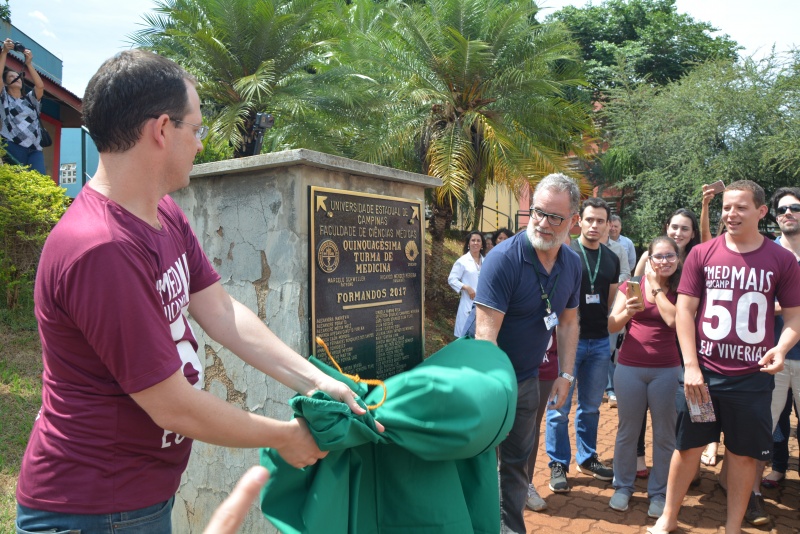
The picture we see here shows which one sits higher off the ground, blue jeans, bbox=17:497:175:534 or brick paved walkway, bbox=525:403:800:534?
blue jeans, bbox=17:497:175:534

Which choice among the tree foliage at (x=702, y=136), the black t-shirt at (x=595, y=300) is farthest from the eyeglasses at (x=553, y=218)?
the tree foliage at (x=702, y=136)

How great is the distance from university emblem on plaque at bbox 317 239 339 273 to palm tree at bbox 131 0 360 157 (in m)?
8.71

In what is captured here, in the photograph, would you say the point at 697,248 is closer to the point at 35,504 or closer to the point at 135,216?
the point at 135,216

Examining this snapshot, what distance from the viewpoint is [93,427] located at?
1.55 m

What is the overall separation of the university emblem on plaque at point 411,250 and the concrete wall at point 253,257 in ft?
1.33

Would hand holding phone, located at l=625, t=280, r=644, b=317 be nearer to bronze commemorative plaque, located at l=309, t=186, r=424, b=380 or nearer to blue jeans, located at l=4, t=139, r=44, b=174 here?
bronze commemorative plaque, located at l=309, t=186, r=424, b=380

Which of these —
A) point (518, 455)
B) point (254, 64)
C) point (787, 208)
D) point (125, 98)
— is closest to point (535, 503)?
point (518, 455)

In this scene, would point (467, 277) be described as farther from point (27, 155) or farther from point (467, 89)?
point (27, 155)

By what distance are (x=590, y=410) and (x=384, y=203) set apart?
119 inches

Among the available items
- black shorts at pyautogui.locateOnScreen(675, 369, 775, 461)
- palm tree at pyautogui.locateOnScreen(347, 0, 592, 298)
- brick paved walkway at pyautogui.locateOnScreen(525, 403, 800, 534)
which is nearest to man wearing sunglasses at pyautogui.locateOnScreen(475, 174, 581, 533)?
brick paved walkway at pyautogui.locateOnScreen(525, 403, 800, 534)

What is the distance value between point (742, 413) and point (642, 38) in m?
26.7

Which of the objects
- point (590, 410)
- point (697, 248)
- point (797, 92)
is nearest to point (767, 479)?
point (590, 410)

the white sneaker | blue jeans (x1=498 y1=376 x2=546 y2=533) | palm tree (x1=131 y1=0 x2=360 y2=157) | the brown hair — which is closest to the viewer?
the brown hair

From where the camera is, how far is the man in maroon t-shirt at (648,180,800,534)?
143 inches
